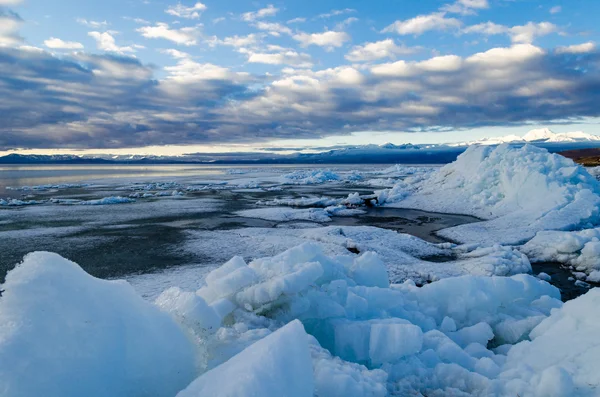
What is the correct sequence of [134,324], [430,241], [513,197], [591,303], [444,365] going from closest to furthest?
[134,324] → [444,365] → [591,303] → [430,241] → [513,197]

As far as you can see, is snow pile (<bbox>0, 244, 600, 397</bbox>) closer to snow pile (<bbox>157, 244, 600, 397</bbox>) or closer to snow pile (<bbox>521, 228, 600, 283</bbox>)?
snow pile (<bbox>157, 244, 600, 397</bbox>)

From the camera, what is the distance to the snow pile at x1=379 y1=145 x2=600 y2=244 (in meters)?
14.8

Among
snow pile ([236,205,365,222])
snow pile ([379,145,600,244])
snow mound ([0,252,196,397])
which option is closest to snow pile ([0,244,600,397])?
snow mound ([0,252,196,397])

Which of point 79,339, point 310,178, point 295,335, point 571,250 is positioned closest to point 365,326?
point 295,335

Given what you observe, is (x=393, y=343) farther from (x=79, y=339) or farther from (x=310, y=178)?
(x=310, y=178)

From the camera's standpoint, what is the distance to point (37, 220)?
63.5ft

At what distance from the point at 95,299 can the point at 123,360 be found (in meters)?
0.55

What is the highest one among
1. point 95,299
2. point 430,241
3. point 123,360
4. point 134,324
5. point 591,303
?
point 95,299

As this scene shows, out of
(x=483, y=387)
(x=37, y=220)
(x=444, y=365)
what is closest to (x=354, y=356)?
(x=444, y=365)

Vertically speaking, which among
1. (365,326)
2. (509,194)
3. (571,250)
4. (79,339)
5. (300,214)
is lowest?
(571,250)

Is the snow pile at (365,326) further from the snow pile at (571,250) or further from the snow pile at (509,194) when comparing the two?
the snow pile at (509,194)

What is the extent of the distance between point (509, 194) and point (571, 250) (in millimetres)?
8587

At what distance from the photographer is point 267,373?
9.06 feet

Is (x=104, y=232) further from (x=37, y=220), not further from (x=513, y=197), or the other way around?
(x=513, y=197)
